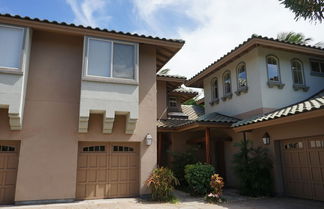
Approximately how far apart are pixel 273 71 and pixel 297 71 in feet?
4.84

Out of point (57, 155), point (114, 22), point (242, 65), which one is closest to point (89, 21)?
point (114, 22)

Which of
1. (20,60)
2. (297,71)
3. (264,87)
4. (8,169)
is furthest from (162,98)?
(8,169)

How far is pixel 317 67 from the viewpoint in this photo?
12617 millimetres

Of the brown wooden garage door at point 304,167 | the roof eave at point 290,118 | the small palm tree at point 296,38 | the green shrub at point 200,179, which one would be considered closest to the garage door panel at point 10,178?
the green shrub at point 200,179

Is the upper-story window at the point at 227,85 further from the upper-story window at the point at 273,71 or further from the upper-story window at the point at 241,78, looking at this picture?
the upper-story window at the point at 273,71

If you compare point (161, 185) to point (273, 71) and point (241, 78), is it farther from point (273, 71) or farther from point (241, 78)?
point (273, 71)

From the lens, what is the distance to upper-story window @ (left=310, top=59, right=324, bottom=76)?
40.7 feet

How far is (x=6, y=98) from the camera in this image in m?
8.09

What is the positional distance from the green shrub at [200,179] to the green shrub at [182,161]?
195cm

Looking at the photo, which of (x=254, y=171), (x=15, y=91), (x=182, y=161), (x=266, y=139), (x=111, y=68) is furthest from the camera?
(x=182, y=161)

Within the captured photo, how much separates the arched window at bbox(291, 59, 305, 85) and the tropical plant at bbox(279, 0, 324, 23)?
430 centimetres

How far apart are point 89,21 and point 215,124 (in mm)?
7128

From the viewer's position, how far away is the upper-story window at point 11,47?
8391mm

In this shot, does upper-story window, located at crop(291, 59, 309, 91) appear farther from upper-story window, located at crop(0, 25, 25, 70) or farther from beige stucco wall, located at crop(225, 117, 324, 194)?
upper-story window, located at crop(0, 25, 25, 70)
